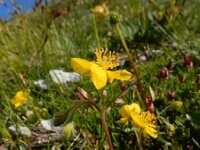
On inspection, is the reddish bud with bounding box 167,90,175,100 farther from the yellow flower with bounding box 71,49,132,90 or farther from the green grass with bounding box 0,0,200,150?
the yellow flower with bounding box 71,49,132,90

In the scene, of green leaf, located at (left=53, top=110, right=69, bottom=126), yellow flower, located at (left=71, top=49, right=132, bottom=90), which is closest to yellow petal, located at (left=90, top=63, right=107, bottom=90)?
yellow flower, located at (left=71, top=49, right=132, bottom=90)

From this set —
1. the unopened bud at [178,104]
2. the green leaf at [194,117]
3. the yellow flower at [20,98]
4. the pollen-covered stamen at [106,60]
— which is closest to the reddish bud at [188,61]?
the unopened bud at [178,104]

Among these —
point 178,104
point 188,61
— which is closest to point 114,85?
point 178,104

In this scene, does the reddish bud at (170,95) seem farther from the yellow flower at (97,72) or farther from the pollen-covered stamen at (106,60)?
the yellow flower at (97,72)

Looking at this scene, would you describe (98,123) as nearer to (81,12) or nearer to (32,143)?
(32,143)

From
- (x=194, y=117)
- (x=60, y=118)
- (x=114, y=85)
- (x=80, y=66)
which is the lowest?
(x=194, y=117)

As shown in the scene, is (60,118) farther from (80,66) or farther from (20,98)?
(20,98)

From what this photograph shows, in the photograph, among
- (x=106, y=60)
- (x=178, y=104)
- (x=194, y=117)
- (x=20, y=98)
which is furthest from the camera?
(x=20, y=98)

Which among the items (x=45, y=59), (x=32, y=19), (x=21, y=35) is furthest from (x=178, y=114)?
(x=32, y=19)
